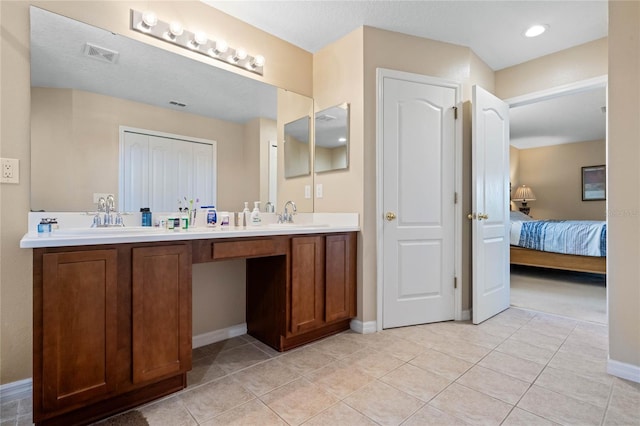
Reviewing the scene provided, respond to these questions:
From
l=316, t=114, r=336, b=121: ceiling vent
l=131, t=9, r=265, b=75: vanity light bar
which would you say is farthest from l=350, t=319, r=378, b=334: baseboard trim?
l=131, t=9, r=265, b=75: vanity light bar

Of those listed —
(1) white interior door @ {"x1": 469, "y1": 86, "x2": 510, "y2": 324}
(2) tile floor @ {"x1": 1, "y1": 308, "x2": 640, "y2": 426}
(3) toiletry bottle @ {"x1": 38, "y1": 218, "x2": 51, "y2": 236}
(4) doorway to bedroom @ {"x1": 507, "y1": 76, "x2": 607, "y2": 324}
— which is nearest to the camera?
(2) tile floor @ {"x1": 1, "y1": 308, "x2": 640, "y2": 426}

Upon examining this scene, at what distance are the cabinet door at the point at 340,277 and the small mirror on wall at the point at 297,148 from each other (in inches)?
30.3

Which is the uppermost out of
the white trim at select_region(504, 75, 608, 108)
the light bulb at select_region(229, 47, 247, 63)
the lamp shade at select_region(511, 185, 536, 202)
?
the light bulb at select_region(229, 47, 247, 63)

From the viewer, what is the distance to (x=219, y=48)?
A: 7.16 feet

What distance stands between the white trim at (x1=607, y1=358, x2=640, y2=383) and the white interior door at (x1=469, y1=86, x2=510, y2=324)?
88 centimetres

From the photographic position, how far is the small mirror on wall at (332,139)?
253 centimetres

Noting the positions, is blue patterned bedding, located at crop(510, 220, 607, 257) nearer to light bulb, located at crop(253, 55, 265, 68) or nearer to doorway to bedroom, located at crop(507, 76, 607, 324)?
doorway to bedroom, located at crop(507, 76, 607, 324)

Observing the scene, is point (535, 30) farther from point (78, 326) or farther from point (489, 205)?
point (78, 326)

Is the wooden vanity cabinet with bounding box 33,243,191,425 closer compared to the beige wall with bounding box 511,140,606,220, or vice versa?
the wooden vanity cabinet with bounding box 33,243,191,425

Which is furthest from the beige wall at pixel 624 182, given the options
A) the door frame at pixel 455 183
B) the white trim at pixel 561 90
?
the white trim at pixel 561 90

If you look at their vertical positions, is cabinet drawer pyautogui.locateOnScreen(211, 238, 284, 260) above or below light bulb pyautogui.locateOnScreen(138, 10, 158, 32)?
below

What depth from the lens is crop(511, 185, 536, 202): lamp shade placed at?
268 inches

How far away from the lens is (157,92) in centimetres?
200

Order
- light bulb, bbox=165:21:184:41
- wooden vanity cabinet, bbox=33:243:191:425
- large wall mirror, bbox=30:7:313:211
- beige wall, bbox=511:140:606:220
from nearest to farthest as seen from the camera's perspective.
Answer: wooden vanity cabinet, bbox=33:243:191:425, large wall mirror, bbox=30:7:313:211, light bulb, bbox=165:21:184:41, beige wall, bbox=511:140:606:220
